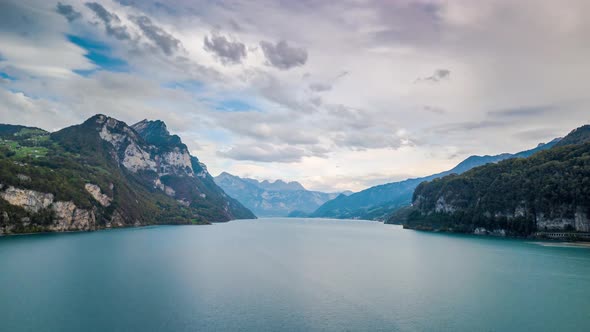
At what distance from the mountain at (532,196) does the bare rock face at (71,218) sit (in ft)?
649

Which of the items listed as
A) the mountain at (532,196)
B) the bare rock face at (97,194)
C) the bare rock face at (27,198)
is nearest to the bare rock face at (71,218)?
the bare rock face at (27,198)

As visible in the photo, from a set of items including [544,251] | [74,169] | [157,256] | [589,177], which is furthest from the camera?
[74,169]

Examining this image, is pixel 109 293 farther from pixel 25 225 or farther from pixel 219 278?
pixel 25 225

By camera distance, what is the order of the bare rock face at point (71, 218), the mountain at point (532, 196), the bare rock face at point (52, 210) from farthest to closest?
the bare rock face at point (71, 218) → the mountain at point (532, 196) → the bare rock face at point (52, 210)

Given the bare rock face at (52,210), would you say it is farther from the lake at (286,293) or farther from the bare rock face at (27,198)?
the lake at (286,293)

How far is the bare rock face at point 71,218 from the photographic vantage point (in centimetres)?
14550

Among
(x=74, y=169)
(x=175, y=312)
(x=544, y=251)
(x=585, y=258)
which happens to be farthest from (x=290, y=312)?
(x=74, y=169)

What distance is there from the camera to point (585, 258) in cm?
8356

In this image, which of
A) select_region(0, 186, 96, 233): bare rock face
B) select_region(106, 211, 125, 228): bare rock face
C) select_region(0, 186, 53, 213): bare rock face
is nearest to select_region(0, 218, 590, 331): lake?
select_region(0, 186, 53, 213): bare rock face

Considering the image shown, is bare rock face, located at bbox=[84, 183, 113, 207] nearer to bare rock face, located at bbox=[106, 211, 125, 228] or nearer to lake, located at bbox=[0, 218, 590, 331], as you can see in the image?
bare rock face, located at bbox=[106, 211, 125, 228]

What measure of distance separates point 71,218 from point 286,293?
148 meters

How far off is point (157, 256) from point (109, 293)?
1471 inches

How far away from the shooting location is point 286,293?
48.1m

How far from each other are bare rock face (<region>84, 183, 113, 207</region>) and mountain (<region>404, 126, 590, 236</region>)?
202908mm
